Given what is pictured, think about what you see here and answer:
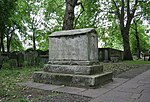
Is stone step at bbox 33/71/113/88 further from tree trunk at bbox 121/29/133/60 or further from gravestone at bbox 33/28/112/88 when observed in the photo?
tree trunk at bbox 121/29/133/60

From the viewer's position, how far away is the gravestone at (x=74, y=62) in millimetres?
6031

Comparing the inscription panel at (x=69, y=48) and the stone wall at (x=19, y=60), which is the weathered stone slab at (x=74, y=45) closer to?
the inscription panel at (x=69, y=48)

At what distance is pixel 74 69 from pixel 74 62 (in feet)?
0.96

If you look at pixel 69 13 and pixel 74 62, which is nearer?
pixel 74 62

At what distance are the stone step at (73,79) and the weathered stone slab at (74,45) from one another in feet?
2.27

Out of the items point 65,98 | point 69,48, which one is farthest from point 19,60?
point 65,98

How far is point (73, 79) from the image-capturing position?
6.03m

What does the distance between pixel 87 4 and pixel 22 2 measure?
38.4 ft

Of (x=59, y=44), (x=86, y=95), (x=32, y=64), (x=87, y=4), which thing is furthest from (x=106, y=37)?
(x=86, y=95)

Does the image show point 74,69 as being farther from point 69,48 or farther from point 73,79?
point 69,48

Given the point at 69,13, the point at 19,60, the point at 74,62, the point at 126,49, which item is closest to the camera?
the point at 74,62

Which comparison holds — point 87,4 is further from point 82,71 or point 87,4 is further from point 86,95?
point 86,95

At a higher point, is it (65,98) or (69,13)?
(69,13)

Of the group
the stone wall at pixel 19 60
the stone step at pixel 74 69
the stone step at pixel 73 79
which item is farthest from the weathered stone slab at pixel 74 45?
the stone wall at pixel 19 60
